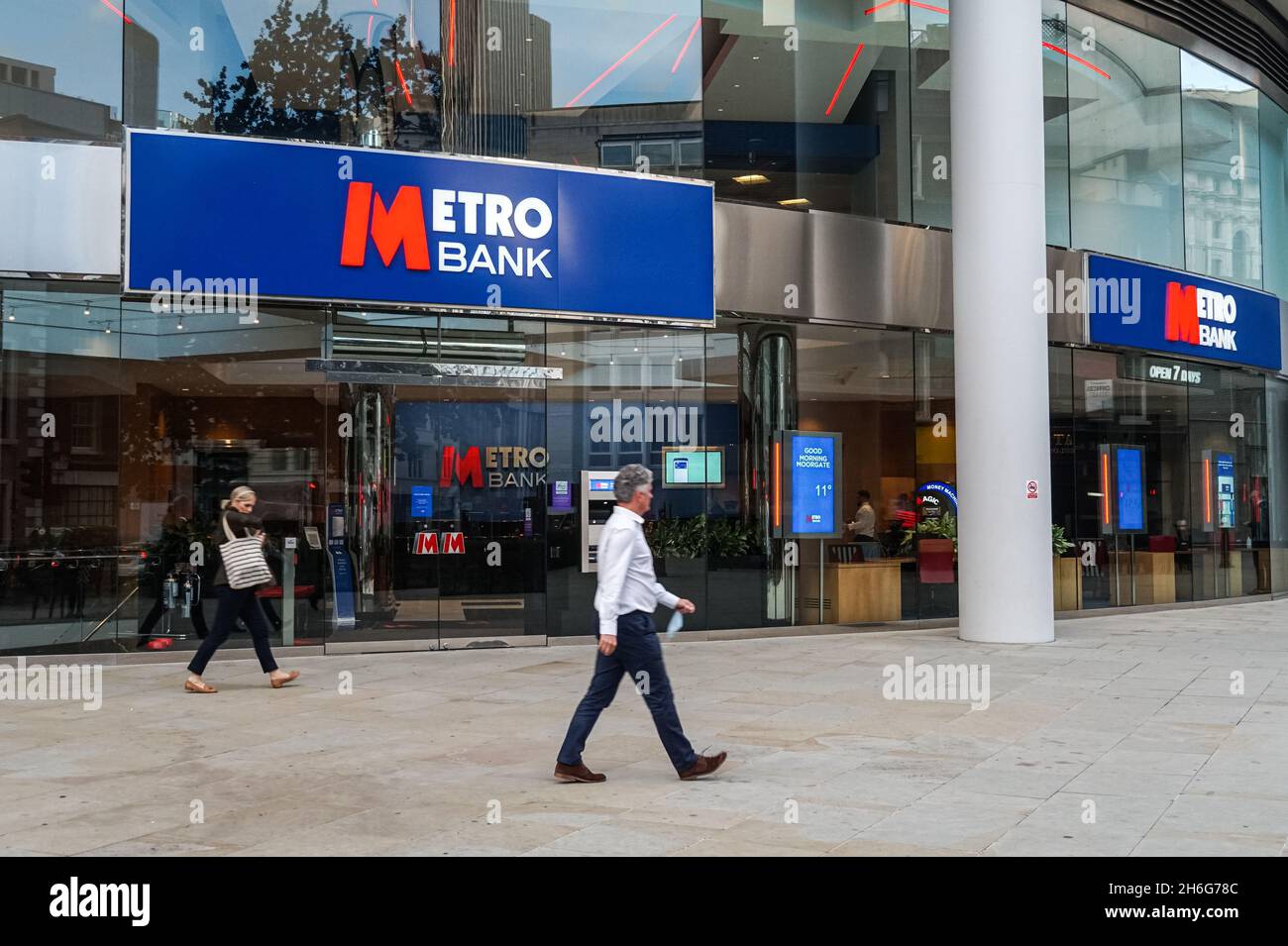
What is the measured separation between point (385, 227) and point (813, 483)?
6.24 metres

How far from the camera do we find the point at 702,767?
294 inches

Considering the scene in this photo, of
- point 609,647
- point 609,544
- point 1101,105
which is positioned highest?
point 1101,105

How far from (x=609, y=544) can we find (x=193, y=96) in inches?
342

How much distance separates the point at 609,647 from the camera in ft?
23.9

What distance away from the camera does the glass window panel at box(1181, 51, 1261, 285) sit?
67.7ft

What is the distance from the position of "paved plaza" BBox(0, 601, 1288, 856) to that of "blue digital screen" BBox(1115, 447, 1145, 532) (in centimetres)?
653

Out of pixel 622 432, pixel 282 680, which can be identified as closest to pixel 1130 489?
pixel 622 432

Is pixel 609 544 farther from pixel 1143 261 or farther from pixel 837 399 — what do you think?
pixel 1143 261

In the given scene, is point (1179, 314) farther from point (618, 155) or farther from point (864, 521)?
point (618, 155)

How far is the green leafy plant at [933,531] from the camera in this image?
17047mm

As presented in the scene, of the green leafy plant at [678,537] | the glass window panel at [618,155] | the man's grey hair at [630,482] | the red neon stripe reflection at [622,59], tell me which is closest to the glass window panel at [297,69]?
the red neon stripe reflection at [622,59]

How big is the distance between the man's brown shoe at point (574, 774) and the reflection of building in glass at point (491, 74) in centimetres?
893

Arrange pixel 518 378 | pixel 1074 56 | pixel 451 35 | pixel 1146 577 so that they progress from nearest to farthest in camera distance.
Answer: pixel 518 378
pixel 451 35
pixel 1074 56
pixel 1146 577
